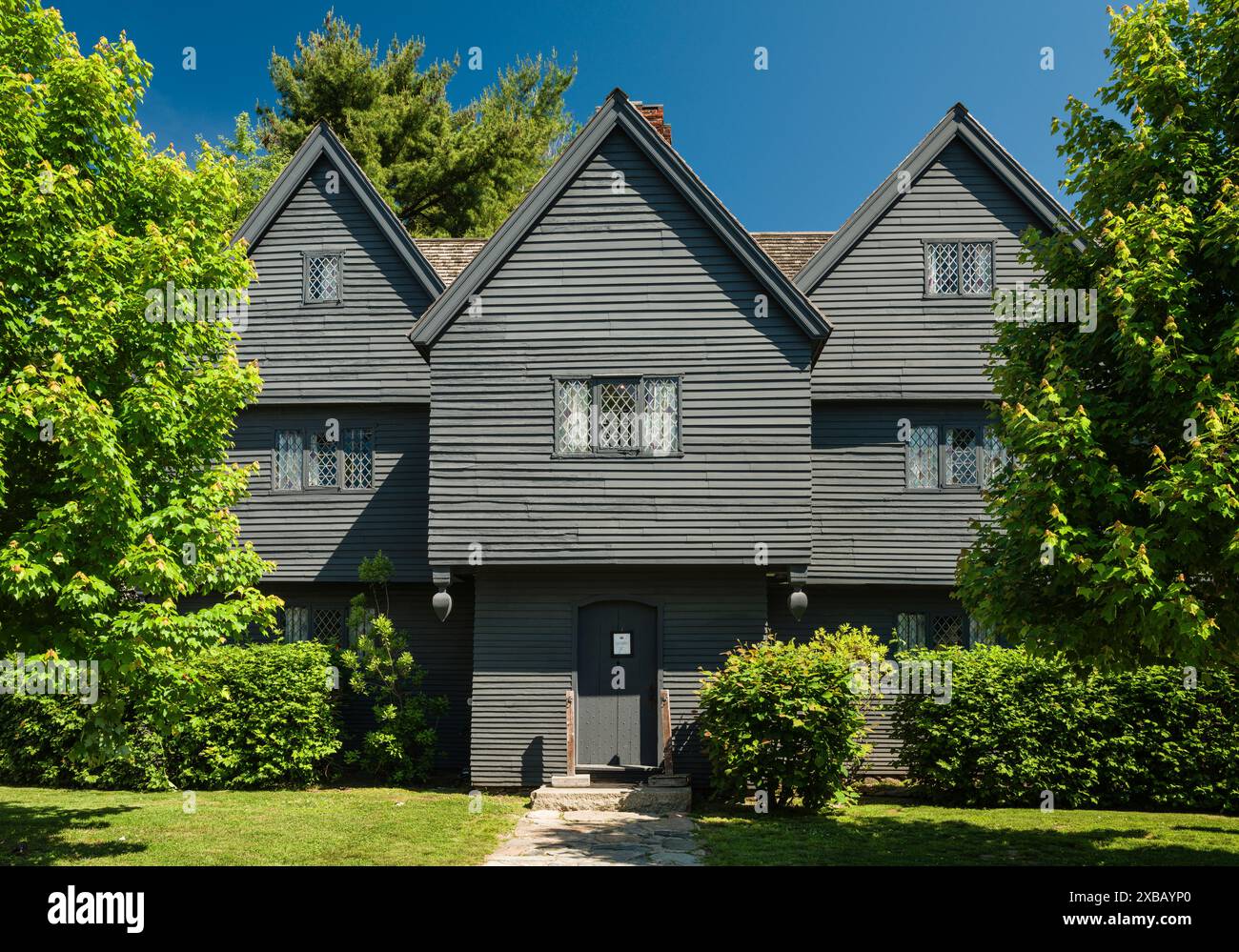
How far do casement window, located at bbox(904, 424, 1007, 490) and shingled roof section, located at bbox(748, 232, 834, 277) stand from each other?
180 inches

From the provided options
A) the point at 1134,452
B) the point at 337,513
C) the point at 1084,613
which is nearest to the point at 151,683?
the point at 337,513

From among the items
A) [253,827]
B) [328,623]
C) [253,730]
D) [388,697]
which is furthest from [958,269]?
[253,827]

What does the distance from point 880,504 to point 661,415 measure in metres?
4.76

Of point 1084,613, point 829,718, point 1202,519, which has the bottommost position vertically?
point 829,718

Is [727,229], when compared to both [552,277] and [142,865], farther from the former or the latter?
[142,865]

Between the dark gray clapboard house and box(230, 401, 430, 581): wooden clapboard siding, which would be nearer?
the dark gray clapboard house

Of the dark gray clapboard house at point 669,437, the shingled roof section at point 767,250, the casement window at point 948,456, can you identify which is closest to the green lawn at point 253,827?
the dark gray clapboard house at point 669,437

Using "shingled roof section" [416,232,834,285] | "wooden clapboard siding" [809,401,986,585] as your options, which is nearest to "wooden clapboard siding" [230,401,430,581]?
"shingled roof section" [416,232,834,285]

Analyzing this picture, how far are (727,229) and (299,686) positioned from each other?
1049 centimetres

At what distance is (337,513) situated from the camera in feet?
63.8

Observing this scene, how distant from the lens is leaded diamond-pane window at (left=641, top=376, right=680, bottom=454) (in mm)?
16891

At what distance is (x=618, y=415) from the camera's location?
1714 cm

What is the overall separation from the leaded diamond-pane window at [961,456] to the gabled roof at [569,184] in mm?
3524

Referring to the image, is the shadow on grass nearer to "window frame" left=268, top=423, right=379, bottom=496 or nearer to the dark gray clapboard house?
the dark gray clapboard house
